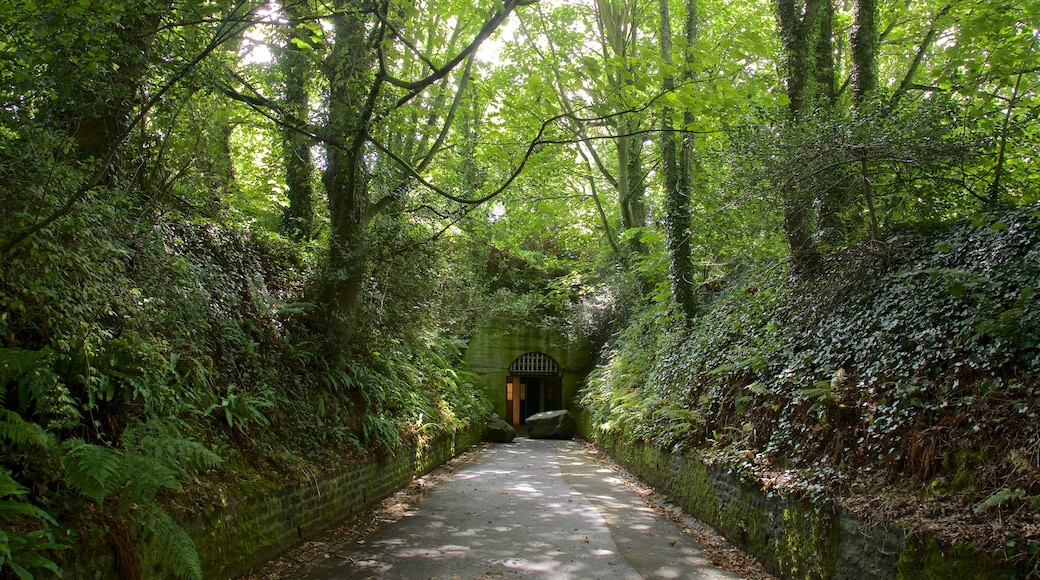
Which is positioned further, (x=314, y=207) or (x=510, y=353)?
(x=510, y=353)

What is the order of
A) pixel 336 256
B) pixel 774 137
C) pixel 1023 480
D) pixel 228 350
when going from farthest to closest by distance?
pixel 336 256 → pixel 774 137 → pixel 228 350 → pixel 1023 480

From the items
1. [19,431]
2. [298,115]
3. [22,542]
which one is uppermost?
[298,115]

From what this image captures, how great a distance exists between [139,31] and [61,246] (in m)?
1.93

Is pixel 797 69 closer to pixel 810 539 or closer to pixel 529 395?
pixel 810 539

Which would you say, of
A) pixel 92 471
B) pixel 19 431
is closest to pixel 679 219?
pixel 92 471

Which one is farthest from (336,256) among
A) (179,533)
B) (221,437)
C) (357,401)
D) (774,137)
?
(774,137)

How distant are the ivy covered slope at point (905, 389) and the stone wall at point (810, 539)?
0.11 meters

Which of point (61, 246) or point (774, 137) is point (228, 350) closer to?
point (61, 246)

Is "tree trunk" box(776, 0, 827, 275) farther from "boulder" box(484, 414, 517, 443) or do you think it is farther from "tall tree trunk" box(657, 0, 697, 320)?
"boulder" box(484, 414, 517, 443)

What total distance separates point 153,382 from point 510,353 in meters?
19.5

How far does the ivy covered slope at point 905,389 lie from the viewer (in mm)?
4129

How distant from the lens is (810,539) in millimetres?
5137

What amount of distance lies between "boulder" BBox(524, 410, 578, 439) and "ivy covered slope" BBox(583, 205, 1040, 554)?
12995 mm

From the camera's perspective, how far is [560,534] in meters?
7.14
